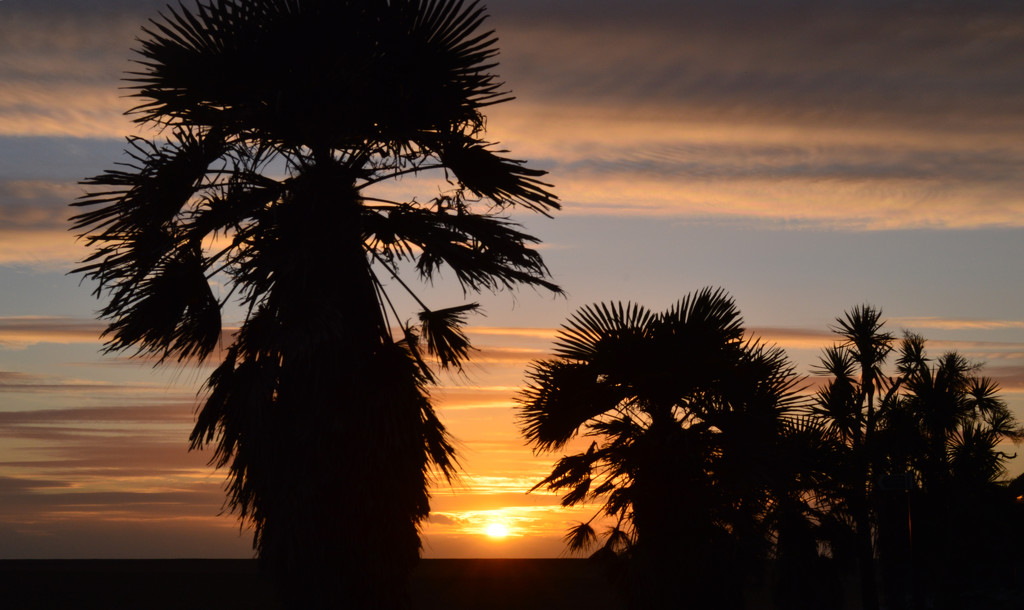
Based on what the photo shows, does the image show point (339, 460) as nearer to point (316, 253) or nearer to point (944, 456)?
point (316, 253)

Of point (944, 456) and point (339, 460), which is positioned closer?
point (339, 460)

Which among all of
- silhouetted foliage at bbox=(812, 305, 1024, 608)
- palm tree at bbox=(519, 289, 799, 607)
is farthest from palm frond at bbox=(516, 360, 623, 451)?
silhouetted foliage at bbox=(812, 305, 1024, 608)

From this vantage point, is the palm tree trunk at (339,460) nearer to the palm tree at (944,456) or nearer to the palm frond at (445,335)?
the palm frond at (445,335)

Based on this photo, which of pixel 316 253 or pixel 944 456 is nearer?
pixel 316 253

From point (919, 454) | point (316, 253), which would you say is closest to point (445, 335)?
point (316, 253)

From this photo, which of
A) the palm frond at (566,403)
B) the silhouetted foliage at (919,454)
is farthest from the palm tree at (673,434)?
the silhouetted foliage at (919,454)

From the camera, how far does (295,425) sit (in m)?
10.2

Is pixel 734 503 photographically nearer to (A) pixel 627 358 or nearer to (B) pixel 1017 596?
(A) pixel 627 358

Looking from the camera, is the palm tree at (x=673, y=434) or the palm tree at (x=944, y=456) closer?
the palm tree at (x=673, y=434)

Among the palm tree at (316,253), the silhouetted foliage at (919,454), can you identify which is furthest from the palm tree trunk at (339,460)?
the silhouetted foliage at (919,454)

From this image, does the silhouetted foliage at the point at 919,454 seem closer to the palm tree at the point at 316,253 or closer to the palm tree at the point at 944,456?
the palm tree at the point at 944,456

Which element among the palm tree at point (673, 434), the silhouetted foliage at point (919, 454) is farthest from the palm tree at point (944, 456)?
the palm tree at point (673, 434)

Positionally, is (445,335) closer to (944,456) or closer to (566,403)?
(566,403)

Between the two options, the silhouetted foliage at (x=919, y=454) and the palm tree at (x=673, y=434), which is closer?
the palm tree at (x=673, y=434)
